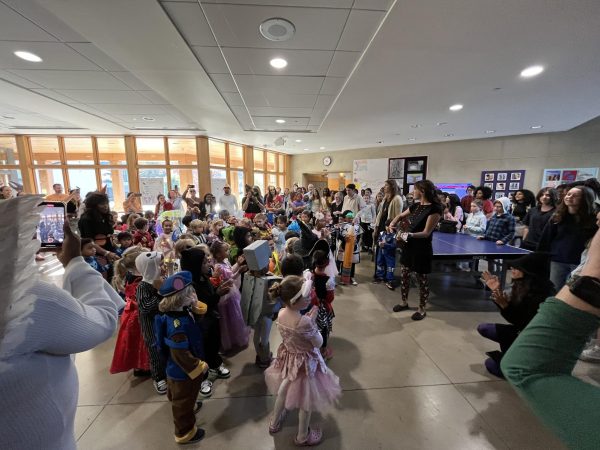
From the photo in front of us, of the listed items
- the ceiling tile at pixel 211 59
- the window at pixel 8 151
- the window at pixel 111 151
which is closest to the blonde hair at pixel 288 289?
the ceiling tile at pixel 211 59

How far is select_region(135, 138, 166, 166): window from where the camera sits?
8414 mm

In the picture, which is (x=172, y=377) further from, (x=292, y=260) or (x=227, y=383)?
(x=292, y=260)

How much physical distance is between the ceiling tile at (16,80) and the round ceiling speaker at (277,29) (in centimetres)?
414

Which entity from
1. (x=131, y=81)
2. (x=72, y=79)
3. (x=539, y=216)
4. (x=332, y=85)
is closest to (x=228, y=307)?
(x=332, y=85)

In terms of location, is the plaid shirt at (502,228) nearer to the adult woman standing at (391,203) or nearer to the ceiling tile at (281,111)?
the adult woman standing at (391,203)

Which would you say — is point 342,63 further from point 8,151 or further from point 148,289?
point 8,151

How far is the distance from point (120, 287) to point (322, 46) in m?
3.31

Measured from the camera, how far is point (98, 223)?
3008 mm

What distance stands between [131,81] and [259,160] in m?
8.13


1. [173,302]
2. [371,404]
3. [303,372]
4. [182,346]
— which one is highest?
[173,302]

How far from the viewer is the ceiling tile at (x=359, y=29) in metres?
2.31

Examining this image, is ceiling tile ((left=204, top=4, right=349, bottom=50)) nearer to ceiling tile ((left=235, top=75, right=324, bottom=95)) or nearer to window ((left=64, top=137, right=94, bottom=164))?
ceiling tile ((left=235, top=75, right=324, bottom=95))

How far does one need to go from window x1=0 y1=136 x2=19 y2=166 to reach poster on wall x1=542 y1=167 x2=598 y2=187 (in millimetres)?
17819

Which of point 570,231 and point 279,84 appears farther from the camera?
point 279,84
